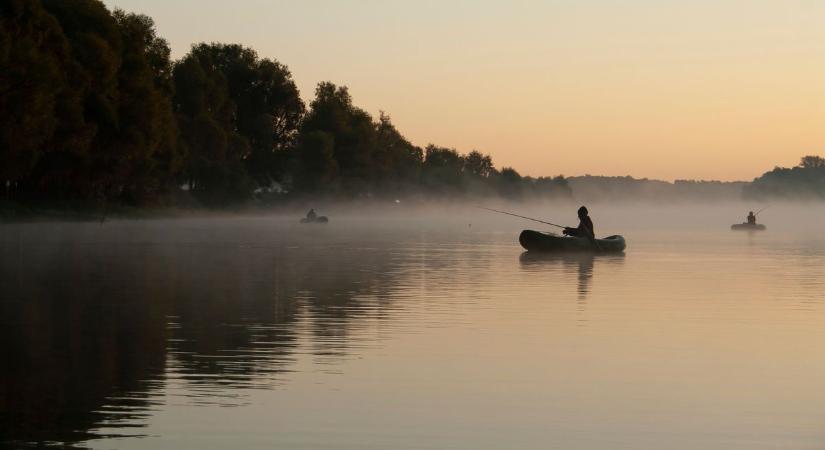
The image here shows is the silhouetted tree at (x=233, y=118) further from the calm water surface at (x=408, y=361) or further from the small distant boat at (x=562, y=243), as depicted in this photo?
the calm water surface at (x=408, y=361)

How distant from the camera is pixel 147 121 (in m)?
85.1

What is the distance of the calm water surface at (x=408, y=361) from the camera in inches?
455

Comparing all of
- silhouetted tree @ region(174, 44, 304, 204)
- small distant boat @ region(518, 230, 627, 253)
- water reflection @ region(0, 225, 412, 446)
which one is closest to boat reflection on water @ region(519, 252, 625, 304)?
small distant boat @ region(518, 230, 627, 253)

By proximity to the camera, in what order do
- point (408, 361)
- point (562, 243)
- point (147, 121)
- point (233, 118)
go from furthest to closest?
point (233, 118)
point (147, 121)
point (562, 243)
point (408, 361)

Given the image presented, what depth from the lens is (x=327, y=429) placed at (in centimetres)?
1155

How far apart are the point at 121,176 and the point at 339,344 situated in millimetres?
70289

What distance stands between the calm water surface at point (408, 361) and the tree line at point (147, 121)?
35.1 meters

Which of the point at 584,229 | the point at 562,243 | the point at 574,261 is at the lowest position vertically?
the point at 574,261

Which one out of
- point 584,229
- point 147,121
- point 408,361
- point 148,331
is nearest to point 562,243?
point 584,229

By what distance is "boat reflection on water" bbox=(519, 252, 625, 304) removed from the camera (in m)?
34.6

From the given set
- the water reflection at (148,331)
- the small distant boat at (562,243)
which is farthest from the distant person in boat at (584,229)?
the water reflection at (148,331)

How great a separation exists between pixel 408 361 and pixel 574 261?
29110 mm

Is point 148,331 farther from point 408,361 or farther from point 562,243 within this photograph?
point 562,243

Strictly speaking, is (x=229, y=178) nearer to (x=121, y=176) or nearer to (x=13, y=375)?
(x=121, y=176)
